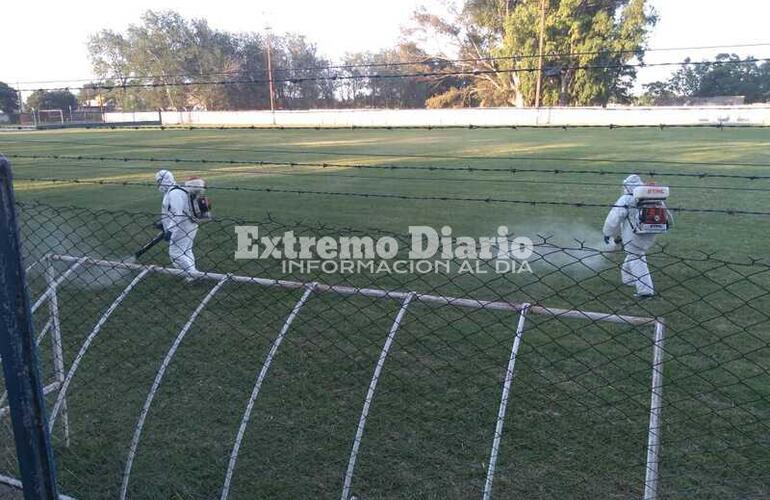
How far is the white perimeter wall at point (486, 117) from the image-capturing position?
3284cm

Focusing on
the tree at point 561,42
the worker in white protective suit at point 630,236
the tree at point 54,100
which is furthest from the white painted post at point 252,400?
the tree at point 54,100

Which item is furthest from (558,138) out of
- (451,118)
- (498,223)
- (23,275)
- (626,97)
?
(23,275)

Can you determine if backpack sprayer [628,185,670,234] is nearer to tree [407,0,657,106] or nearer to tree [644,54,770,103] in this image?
tree [407,0,657,106]

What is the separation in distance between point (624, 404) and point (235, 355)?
3532 millimetres

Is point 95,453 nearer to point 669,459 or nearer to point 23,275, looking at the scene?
point 23,275

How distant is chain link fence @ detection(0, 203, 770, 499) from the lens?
353cm

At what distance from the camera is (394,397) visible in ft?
15.5

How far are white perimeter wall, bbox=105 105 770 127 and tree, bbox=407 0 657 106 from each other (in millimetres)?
3663

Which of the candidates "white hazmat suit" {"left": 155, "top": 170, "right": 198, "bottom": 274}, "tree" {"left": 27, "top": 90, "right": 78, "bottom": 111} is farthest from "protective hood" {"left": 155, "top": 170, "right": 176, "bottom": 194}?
"tree" {"left": 27, "top": 90, "right": 78, "bottom": 111}

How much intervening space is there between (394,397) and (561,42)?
146 feet

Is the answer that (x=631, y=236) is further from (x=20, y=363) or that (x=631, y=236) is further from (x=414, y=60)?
(x=414, y=60)

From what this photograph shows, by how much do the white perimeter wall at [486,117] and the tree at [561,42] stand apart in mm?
3663

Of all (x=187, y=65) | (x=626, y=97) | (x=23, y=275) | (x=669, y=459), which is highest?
(x=187, y=65)

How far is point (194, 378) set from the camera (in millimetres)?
5066
